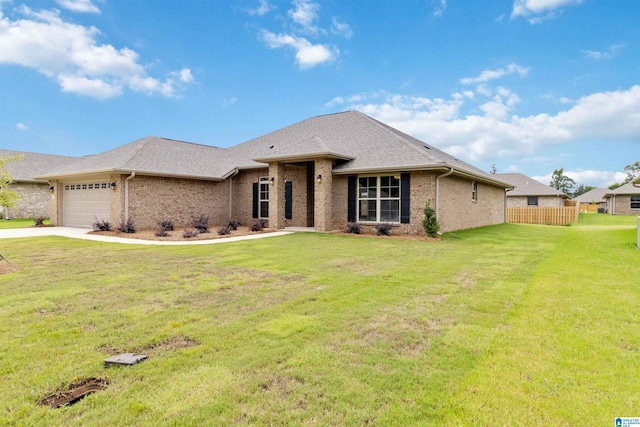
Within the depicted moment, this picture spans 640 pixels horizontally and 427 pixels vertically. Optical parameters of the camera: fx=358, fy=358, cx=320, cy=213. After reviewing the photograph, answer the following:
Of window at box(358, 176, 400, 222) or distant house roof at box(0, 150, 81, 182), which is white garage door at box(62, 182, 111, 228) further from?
window at box(358, 176, 400, 222)

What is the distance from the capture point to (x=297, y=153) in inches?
573

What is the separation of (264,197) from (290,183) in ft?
6.22

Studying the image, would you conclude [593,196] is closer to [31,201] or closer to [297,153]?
[297,153]

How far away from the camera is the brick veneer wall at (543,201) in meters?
34.9

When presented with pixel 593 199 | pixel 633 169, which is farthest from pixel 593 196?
pixel 633 169

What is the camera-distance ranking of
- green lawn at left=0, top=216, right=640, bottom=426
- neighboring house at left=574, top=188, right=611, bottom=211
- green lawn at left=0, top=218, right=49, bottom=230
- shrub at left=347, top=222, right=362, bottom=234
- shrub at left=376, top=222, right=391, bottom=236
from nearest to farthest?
green lawn at left=0, top=216, right=640, bottom=426
shrub at left=376, top=222, right=391, bottom=236
shrub at left=347, top=222, right=362, bottom=234
green lawn at left=0, top=218, right=49, bottom=230
neighboring house at left=574, top=188, right=611, bottom=211

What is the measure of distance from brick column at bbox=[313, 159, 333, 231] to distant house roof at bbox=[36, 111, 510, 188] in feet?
1.26

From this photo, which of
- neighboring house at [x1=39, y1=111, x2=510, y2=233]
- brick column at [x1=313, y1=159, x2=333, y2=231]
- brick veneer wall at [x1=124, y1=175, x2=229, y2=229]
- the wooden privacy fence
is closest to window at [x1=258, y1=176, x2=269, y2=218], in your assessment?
neighboring house at [x1=39, y1=111, x2=510, y2=233]

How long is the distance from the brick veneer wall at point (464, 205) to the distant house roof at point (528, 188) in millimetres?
15498

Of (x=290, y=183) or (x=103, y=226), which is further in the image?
(x=290, y=183)

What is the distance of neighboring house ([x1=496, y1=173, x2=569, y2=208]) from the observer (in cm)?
3491

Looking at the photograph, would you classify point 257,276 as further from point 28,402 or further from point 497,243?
point 497,243

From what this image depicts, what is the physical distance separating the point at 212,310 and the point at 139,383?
1841mm

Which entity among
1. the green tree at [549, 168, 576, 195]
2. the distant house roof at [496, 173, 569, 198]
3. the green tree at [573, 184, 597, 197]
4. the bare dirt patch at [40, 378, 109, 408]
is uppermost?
the green tree at [549, 168, 576, 195]
